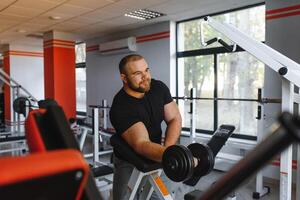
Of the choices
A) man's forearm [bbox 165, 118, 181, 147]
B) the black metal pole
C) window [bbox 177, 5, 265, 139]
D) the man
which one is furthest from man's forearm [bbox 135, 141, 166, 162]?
window [bbox 177, 5, 265, 139]

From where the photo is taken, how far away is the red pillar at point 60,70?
667cm

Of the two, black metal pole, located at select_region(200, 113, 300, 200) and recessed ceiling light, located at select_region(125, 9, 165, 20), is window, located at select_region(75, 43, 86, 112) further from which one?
black metal pole, located at select_region(200, 113, 300, 200)

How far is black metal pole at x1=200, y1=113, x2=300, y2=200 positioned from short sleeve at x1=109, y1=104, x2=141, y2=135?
103 cm

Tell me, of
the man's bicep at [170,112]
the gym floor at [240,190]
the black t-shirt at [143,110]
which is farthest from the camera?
the gym floor at [240,190]

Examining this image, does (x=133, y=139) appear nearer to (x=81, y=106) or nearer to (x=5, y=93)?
(x=81, y=106)

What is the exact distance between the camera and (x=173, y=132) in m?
1.73

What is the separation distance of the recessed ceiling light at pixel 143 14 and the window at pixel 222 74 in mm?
614

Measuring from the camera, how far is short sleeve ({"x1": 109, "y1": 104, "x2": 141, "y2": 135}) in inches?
59.6

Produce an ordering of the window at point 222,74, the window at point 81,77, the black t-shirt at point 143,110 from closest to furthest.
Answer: the black t-shirt at point 143,110
the window at point 222,74
the window at point 81,77

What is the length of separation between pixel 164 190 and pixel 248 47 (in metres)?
1.14

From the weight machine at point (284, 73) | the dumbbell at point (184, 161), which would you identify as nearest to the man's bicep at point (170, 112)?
the dumbbell at point (184, 161)

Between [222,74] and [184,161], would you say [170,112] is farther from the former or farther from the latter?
[222,74]

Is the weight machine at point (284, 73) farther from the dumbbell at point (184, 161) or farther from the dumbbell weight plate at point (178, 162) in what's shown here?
the dumbbell weight plate at point (178, 162)

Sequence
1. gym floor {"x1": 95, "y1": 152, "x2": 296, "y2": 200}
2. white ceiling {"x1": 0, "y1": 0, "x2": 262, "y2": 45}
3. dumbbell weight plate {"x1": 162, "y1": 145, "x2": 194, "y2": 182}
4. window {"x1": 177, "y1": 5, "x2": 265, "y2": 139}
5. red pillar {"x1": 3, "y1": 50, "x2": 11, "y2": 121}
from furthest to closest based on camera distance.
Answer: red pillar {"x1": 3, "y1": 50, "x2": 11, "y2": 121} → window {"x1": 177, "y1": 5, "x2": 265, "y2": 139} → white ceiling {"x1": 0, "y1": 0, "x2": 262, "y2": 45} → gym floor {"x1": 95, "y1": 152, "x2": 296, "y2": 200} → dumbbell weight plate {"x1": 162, "y1": 145, "x2": 194, "y2": 182}
